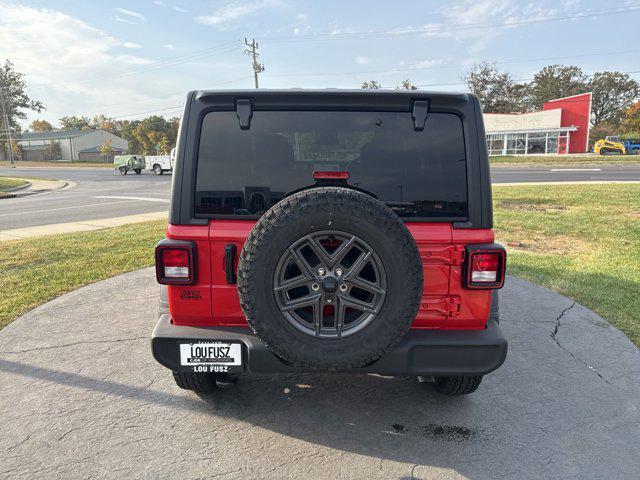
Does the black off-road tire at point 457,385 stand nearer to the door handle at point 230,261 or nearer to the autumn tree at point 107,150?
the door handle at point 230,261

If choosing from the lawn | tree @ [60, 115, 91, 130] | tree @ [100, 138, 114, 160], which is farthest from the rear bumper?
tree @ [60, 115, 91, 130]

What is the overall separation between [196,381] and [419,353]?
152cm

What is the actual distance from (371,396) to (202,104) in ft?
7.35

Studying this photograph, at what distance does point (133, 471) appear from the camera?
2.36m

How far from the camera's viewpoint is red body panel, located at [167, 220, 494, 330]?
2.40 m

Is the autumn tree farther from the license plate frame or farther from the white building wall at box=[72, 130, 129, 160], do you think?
the license plate frame

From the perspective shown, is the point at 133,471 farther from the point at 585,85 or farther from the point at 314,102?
the point at 585,85

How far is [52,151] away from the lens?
262 feet

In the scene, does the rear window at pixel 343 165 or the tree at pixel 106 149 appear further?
the tree at pixel 106 149

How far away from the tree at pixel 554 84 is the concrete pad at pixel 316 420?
255ft

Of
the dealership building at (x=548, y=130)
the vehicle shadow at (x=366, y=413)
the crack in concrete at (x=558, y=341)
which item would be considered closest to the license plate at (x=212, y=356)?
the vehicle shadow at (x=366, y=413)

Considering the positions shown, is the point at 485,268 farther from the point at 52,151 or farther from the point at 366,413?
the point at 52,151

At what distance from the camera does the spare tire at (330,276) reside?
2.12m

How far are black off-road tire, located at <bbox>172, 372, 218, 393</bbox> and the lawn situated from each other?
282 centimetres
